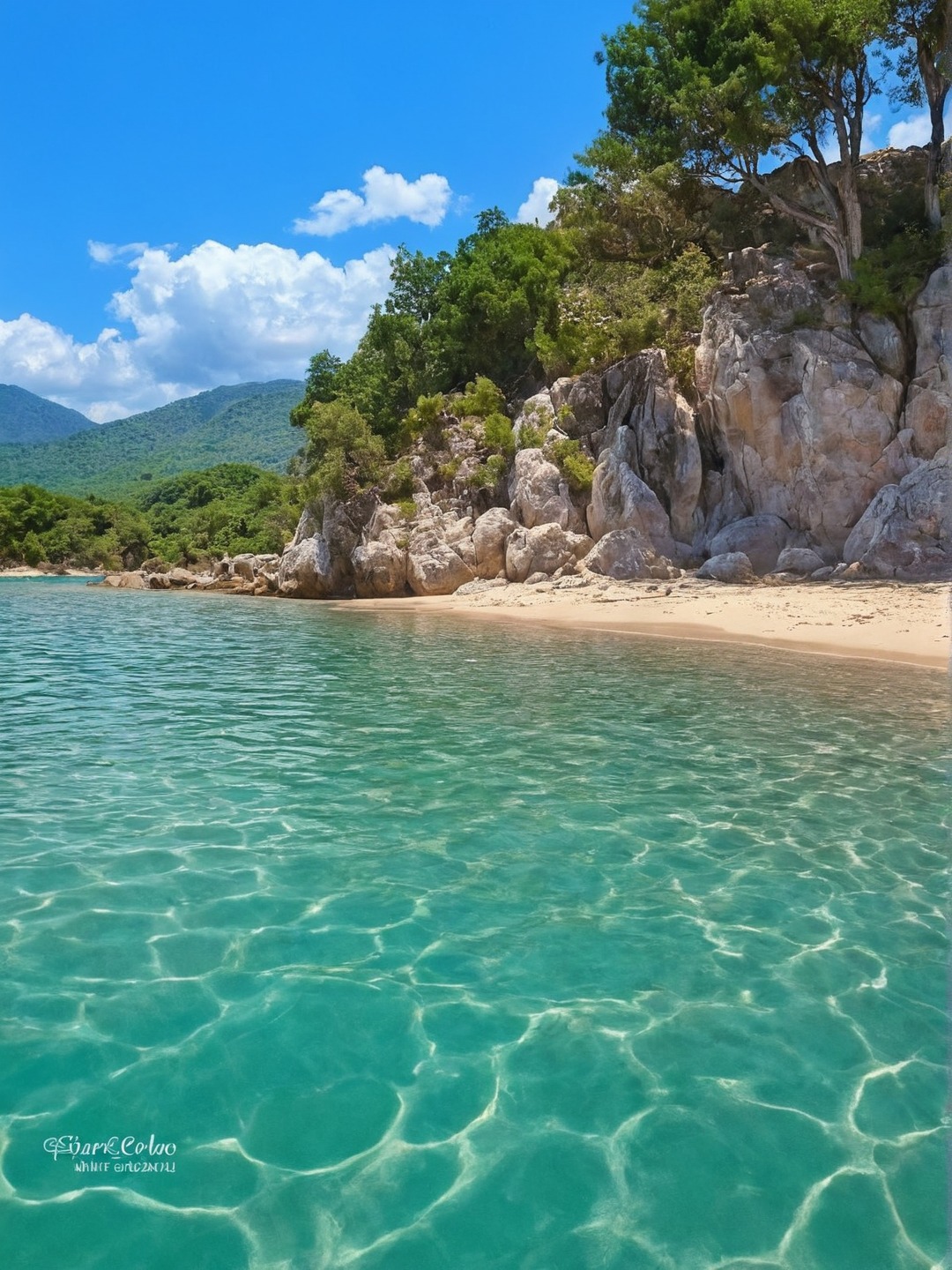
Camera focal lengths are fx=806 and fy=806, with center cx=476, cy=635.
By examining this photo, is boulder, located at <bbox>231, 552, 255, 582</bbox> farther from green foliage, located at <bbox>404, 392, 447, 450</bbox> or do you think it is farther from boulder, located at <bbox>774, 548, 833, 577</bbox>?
boulder, located at <bbox>774, 548, 833, 577</bbox>

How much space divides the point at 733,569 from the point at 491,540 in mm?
10762

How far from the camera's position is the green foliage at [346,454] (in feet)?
136

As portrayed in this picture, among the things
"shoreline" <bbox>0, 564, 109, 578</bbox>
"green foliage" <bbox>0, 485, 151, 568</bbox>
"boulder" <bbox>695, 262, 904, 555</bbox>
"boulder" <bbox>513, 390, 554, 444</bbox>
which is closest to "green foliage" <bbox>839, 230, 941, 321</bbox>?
"boulder" <bbox>695, 262, 904, 555</bbox>

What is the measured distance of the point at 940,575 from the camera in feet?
77.5

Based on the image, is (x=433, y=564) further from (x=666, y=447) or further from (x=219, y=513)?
(x=219, y=513)

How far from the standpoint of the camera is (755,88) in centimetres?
3078

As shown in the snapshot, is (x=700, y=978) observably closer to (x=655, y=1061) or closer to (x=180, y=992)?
(x=655, y=1061)

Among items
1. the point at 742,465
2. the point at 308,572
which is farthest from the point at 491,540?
the point at 308,572

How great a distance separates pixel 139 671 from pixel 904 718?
14.5 meters

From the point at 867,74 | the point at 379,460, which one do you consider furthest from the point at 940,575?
the point at 379,460

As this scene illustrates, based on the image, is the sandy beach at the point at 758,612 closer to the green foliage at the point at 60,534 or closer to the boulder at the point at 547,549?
the boulder at the point at 547,549

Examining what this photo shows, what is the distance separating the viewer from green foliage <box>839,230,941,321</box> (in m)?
28.2

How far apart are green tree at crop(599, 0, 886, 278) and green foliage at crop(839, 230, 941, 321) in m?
1.24

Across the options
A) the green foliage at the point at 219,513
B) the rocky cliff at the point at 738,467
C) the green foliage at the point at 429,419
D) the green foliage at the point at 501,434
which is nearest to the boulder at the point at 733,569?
the rocky cliff at the point at 738,467
